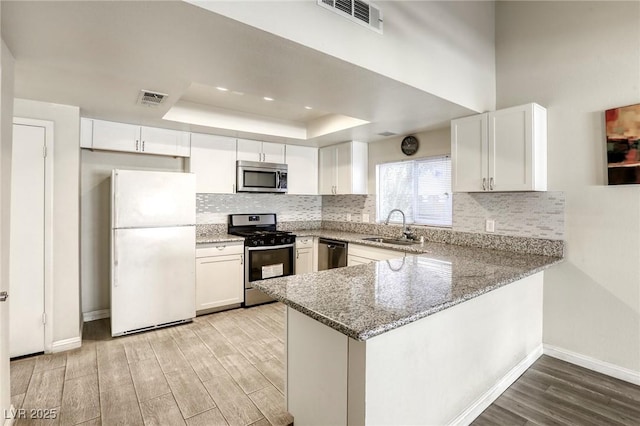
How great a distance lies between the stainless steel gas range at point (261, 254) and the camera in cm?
396

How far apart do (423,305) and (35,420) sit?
7.83 ft

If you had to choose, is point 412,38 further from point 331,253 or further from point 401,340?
point 331,253

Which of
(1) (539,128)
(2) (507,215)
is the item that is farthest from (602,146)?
(2) (507,215)

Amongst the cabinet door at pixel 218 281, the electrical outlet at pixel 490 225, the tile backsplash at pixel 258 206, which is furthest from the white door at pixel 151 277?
the electrical outlet at pixel 490 225

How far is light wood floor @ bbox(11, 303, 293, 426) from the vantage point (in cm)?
201

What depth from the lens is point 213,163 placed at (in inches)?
157

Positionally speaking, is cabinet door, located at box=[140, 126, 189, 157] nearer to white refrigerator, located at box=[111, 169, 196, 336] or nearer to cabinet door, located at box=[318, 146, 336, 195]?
white refrigerator, located at box=[111, 169, 196, 336]

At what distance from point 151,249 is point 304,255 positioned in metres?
1.89

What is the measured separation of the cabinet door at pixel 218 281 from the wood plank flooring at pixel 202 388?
664 millimetres

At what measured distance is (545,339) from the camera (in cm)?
279

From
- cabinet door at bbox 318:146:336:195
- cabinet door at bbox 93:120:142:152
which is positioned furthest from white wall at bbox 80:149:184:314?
cabinet door at bbox 318:146:336:195

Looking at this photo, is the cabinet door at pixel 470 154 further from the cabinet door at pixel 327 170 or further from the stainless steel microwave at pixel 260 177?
the stainless steel microwave at pixel 260 177

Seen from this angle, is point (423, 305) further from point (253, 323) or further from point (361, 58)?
point (253, 323)

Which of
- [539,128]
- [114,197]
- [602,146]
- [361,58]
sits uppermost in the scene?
[361,58]
